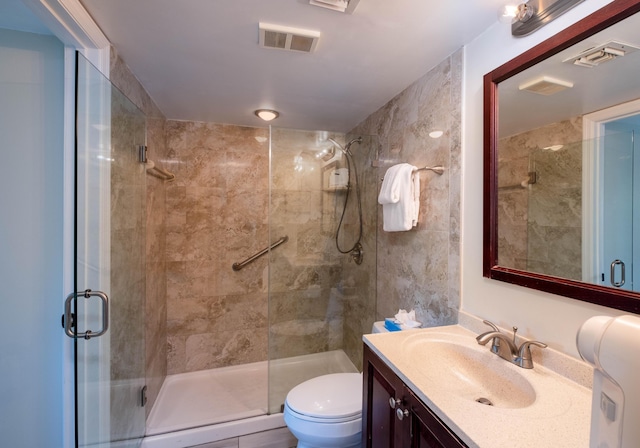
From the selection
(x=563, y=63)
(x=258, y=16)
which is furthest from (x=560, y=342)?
(x=258, y=16)

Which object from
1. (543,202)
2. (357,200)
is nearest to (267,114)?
(357,200)

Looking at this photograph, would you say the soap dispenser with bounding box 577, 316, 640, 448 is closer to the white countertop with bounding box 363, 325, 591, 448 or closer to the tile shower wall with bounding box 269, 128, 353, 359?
the white countertop with bounding box 363, 325, 591, 448

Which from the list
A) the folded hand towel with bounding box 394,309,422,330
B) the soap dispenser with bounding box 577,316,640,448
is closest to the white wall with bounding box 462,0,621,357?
the folded hand towel with bounding box 394,309,422,330

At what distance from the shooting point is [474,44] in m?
1.30

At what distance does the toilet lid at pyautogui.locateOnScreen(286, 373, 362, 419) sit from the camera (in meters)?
1.48

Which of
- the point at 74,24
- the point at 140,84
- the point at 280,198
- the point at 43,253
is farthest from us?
the point at 280,198

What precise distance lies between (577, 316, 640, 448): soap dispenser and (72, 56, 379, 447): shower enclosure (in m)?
1.57

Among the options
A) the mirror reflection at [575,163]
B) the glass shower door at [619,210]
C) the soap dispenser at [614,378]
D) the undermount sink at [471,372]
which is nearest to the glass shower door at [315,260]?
the undermount sink at [471,372]

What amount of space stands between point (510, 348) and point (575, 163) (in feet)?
2.24

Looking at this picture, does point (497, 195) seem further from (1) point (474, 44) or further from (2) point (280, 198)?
(2) point (280, 198)

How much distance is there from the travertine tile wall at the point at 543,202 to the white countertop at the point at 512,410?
0.33 m

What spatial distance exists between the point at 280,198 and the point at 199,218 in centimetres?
90

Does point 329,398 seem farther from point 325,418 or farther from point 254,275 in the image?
point 254,275

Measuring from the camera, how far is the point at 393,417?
3.34 feet
